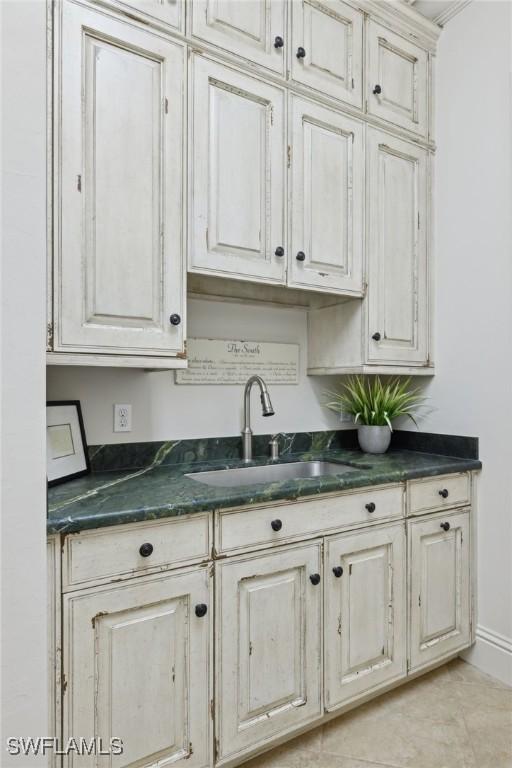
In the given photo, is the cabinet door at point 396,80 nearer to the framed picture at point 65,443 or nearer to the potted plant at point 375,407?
the potted plant at point 375,407

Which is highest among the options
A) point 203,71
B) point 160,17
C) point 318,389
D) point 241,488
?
point 160,17

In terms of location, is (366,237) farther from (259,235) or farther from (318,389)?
(318,389)

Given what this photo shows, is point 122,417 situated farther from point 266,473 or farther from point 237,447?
point 266,473

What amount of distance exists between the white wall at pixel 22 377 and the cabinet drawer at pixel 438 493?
1.52 meters

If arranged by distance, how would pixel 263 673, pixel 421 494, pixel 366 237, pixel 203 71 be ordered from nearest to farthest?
pixel 263 673 → pixel 203 71 → pixel 421 494 → pixel 366 237

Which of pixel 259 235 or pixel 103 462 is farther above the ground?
pixel 259 235

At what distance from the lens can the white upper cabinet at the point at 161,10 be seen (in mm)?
1502

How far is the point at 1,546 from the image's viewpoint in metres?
0.73

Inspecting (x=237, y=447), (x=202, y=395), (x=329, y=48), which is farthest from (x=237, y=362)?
(x=329, y=48)

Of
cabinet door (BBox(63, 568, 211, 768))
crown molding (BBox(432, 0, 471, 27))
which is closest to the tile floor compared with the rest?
cabinet door (BBox(63, 568, 211, 768))

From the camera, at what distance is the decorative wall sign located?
80.5 inches

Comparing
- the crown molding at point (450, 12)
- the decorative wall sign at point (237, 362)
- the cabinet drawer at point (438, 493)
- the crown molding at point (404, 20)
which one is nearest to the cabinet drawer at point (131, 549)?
the decorative wall sign at point (237, 362)

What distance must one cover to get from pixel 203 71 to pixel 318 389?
4.74 feet

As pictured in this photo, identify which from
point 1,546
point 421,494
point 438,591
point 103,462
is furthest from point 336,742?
point 1,546
